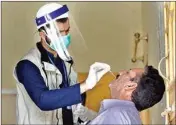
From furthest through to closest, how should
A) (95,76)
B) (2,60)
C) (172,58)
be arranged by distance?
1. (2,60)
2. (172,58)
3. (95,76)

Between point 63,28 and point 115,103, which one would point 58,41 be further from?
point 115,103

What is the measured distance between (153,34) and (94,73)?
1.14 meters

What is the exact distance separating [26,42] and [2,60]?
0.22 metres

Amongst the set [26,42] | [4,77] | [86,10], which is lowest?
[4,77]

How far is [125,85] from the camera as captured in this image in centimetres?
193

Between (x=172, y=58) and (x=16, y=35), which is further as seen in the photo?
(x=16, y=35)

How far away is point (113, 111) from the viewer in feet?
5.79

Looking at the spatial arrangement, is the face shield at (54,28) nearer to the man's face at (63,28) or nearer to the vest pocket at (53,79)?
the man's face at (63,28)

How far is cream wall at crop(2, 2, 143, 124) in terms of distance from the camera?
351 centimetres

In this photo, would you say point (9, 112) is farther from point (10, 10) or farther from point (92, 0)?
point (92, 0)

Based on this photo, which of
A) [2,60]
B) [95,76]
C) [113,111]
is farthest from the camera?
[2,60]

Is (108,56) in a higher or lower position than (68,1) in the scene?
lower

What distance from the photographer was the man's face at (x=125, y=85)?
6.28 feet

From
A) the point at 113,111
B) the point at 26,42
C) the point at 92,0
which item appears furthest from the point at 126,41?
the point at 113,111
